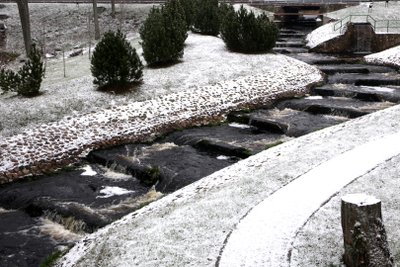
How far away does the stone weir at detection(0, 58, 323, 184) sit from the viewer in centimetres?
1496

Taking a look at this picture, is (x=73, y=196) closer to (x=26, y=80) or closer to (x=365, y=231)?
(x=26, y=80)

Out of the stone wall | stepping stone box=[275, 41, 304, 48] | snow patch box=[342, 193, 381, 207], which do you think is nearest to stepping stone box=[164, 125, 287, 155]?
snow patch box=[342, 193, 381, 207]

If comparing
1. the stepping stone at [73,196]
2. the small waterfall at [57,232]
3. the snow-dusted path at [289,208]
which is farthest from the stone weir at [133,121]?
the snow-dusted path at [289,208]

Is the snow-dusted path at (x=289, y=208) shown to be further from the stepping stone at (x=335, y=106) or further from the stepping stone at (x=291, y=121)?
the stepping stone at (x=335, y=106)

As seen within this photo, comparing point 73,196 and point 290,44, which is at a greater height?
point 290,44

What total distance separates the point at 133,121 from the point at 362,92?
1029cm

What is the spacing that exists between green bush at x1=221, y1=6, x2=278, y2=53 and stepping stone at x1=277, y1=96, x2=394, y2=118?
5.77 m

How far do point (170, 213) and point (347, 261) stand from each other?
13.6 ft

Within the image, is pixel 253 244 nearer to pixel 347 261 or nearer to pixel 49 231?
pixel 347 261

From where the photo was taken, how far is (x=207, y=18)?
103 feet

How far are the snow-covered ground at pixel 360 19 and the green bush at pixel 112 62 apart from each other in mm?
16638

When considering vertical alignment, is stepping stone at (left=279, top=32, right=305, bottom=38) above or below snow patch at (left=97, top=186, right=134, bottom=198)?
above

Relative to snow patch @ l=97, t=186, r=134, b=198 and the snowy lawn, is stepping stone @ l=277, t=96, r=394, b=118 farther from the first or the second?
snow patch @ l=97, t=186, r=134, b=198

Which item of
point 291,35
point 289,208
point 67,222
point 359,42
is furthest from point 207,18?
point 289,208
